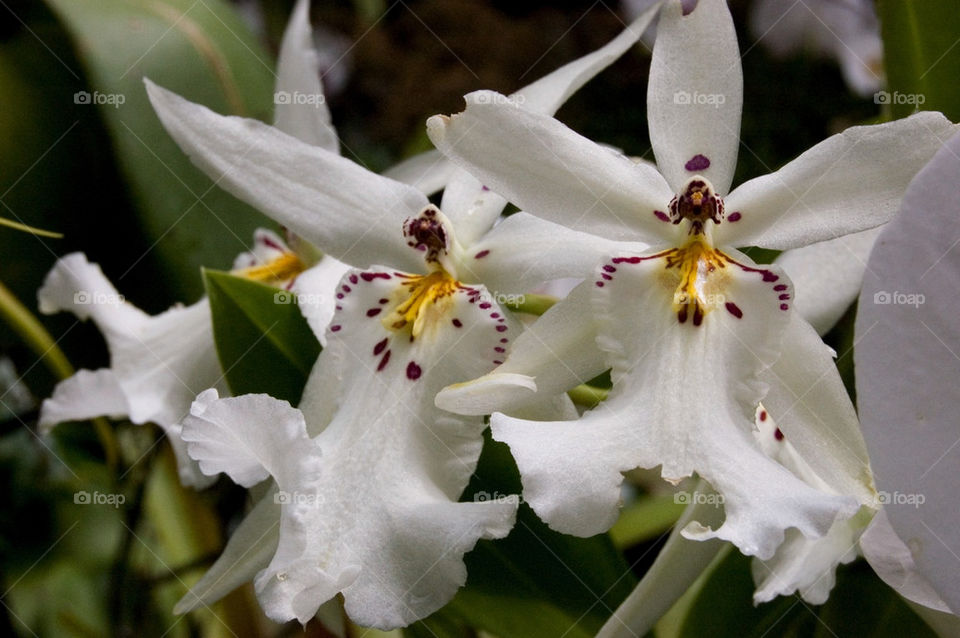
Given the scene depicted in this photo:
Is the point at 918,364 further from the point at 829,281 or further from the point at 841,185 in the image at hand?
the point at 829,281

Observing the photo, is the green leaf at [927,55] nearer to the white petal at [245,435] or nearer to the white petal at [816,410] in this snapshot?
the white petal at [816,410]

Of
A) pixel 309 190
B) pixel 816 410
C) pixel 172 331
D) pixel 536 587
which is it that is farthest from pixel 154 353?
pixel 816 410

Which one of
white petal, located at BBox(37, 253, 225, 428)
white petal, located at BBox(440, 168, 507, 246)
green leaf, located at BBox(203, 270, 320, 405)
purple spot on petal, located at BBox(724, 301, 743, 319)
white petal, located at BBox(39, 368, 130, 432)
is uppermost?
white petal, located at BBox(440, 168, 507, 246)

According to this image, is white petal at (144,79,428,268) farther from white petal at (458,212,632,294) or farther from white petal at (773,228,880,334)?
white petal at (773,228,880,334)

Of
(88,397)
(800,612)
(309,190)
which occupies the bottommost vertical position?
(800,612)

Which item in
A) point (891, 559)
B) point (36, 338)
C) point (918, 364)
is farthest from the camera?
point (36, 338)

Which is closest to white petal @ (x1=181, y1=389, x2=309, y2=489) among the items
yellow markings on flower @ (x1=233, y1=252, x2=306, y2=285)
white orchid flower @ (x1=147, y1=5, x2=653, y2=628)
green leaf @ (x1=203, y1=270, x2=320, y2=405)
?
white orchid flower @ (x1=147, y1=5, x2=653, y2=628)

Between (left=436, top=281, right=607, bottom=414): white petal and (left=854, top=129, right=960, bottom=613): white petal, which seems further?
(left=436, top=281, right=607, bottom=414): white petal

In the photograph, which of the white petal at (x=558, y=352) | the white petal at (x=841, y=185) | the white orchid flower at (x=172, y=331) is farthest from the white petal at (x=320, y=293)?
the white petal at (x=841, y=185)
